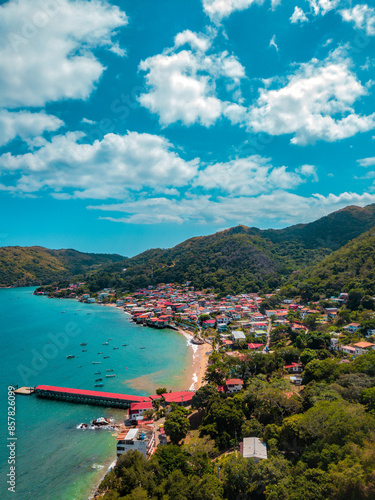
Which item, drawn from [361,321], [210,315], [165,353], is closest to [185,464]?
[165,353]

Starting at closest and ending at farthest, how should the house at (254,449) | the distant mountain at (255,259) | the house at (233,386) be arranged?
the house at (254,449), the house at (233,386), the distant mountain at (255,259)

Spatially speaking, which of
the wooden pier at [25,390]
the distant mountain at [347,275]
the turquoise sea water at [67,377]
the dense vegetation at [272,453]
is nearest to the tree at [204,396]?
the dense vegetation at [272,453]

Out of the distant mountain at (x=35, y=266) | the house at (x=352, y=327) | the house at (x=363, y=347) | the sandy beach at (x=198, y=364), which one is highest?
the distant mountain at (x=35, y=266)

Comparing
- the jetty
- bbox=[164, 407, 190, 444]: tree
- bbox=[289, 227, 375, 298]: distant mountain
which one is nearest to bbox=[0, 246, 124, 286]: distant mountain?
the jetty

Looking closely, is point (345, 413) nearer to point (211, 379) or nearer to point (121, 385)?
point (211, 379)

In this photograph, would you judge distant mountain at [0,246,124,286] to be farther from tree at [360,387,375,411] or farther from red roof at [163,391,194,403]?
tree at [360,387,375,411]

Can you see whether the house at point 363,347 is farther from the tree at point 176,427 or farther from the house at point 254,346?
the tree at point 176,427
